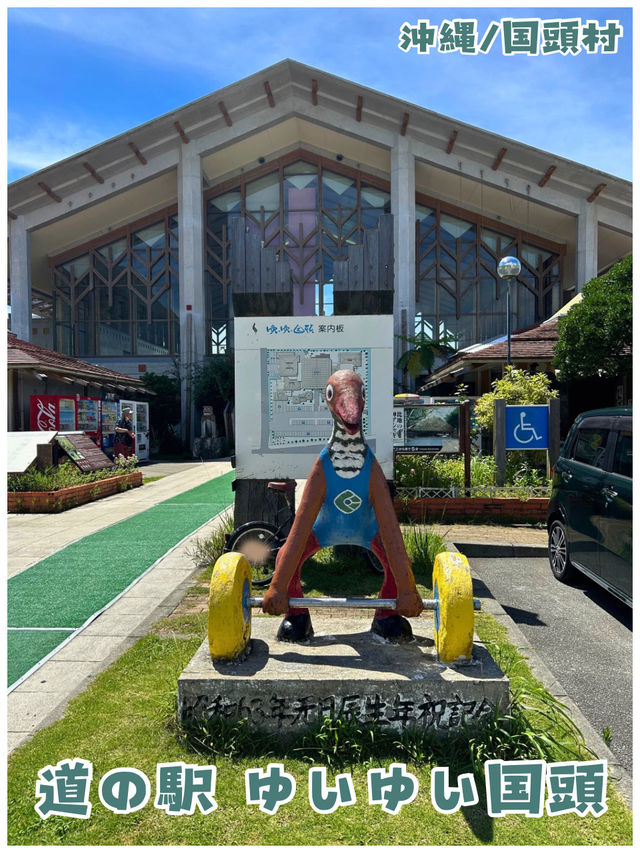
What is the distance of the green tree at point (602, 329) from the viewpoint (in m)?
10.1

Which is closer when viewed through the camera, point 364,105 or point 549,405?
point 549,405

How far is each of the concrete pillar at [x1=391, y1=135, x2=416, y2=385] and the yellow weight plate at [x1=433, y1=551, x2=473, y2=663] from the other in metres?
19.8

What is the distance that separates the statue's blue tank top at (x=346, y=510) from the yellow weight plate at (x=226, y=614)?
621mm

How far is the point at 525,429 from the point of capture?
8359mm

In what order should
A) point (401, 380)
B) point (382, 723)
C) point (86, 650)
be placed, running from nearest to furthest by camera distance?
point (382, 723) → point (86, 650) → point (401, 380)

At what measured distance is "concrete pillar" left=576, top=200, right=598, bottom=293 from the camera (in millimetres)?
21219

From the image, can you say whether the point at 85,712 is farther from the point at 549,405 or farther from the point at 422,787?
the point at 549,405

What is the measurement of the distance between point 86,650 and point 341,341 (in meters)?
3.53

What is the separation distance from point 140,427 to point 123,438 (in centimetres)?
274

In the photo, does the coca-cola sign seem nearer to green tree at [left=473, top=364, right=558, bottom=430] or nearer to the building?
the building

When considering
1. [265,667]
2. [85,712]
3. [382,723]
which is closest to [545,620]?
[382,723]

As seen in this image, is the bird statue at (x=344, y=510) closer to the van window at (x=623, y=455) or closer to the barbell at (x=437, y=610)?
the barbell at (x=437, y=610)

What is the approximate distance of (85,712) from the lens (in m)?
3.04

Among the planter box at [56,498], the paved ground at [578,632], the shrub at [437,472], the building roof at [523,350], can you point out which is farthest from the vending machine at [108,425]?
the paved ground at [578,632]
